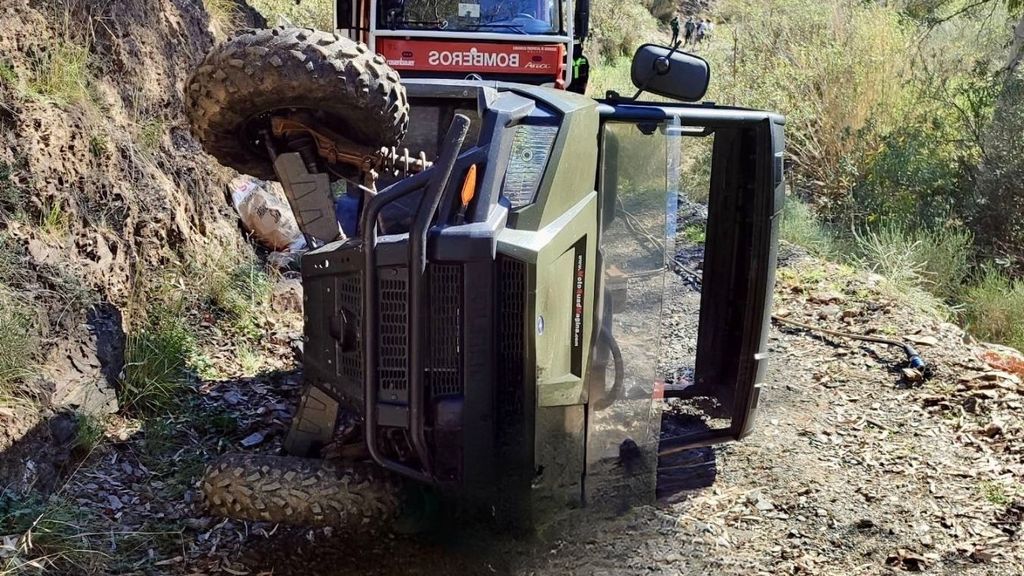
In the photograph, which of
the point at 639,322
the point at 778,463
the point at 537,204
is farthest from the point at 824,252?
the point at 537,204

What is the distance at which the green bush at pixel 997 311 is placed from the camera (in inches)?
291

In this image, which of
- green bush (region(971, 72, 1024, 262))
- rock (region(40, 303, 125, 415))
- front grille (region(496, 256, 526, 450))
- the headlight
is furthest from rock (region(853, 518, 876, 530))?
green bush (region(971, 72, 1024, 262))

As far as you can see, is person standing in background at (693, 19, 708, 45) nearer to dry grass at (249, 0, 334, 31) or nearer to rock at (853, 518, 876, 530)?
dry grass at (249, 0, 334, 31)

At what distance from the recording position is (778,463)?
4.57m

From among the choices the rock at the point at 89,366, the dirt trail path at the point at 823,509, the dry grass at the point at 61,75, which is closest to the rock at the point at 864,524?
the dirt trail path at the point at 823,509

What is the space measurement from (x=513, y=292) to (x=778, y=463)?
2246 millimetres

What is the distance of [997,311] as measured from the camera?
751 centimetres

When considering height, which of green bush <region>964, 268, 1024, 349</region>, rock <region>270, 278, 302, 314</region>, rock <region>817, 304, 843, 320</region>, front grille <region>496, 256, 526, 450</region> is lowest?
green bush <region>964, 268, 1024, 349</region>

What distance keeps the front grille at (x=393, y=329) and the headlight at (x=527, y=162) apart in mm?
436

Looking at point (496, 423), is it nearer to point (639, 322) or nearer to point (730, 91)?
point (639, 322)

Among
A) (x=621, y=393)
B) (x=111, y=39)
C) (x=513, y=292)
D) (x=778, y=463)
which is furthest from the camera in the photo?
(x=111, y=39)

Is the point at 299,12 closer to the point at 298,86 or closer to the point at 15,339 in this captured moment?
the point at 15,339

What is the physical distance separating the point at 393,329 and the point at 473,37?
231 inches

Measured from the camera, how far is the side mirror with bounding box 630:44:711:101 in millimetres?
3586
